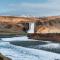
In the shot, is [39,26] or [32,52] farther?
[39,26]

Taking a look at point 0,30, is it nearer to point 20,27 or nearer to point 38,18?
point 20,27

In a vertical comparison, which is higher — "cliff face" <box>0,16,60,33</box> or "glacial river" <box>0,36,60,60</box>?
"glacial river" <box>0,36,60,60</box>

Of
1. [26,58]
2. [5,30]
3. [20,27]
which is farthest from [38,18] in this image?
[26,58]

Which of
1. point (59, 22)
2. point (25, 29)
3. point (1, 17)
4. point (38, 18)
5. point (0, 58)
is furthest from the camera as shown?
point (1, 17)

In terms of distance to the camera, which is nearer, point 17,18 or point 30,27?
point 30,27

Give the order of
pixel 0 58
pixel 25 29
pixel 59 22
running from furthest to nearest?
pixel 25 29 → pixel 59 22 → pixel 0 58

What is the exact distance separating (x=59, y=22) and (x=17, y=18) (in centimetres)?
3163

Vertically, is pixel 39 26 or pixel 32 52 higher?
pixel 32 52

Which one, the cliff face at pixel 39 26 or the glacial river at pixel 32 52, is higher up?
the glacial river at pixel 32 52

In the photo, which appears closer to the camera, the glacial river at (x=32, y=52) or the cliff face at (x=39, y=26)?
the glacial river at (x=32, y=52)

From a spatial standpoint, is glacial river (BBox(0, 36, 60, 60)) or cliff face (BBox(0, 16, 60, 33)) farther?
cliff face (BBox(0, 16, 60, 33))

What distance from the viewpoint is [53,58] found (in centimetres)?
1634

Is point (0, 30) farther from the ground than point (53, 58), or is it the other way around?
point (53, 58)

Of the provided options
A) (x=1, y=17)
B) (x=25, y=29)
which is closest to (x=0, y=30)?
(x=25, y=29)
